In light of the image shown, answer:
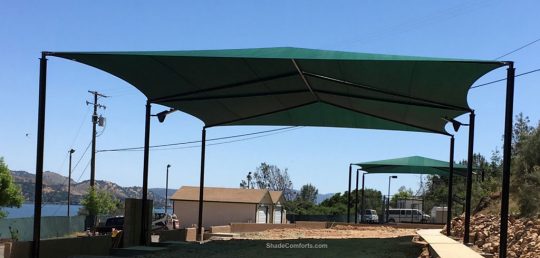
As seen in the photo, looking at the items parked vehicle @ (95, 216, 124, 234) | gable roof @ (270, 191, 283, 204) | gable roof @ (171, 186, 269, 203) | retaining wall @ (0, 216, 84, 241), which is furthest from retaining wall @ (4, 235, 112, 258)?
gable roof @ (270, 191, 283, 204)

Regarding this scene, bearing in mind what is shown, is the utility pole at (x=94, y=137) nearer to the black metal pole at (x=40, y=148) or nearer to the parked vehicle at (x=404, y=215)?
the parked vehicle at (x=404, y=215)

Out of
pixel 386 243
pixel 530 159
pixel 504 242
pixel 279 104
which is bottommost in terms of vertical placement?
pixel 386 243

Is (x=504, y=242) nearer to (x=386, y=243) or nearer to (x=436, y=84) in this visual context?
(x=436, y=84)

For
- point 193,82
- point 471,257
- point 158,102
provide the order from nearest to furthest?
point 471,257
point 193,82
point 158,102

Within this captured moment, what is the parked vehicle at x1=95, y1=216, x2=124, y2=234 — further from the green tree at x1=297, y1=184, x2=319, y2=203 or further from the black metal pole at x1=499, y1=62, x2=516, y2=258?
the green tree at x1=297, y1=184, x2=319, y2=203

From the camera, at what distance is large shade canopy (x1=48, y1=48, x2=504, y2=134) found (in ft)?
41.2

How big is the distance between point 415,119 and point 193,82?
7.81 meters

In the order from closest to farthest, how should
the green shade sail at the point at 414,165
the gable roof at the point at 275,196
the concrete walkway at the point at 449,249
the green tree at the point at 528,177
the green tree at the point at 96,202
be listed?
the concrete walkway at the point at 449,249, the green tree at the point at 528,177, the green shade sail at the point at 414,165, the green tree at the point at 96,202, the gable roof at the point at 275,196

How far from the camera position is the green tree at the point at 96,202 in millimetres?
47281

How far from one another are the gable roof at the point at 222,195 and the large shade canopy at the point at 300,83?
114 ft

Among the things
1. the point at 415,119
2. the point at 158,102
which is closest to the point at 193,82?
the point at 158,102

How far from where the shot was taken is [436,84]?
45.8 feet

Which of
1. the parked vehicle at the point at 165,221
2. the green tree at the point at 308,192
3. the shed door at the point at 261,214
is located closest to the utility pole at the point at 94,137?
the parked vehicle at the point at 165,221

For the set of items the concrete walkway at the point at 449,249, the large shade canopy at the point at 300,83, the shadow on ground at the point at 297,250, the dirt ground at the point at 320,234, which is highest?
the large shade canopy at the point at 300,83
